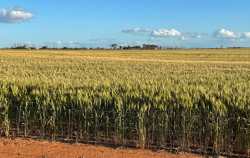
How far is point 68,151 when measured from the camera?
4973mm

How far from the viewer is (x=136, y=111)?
526cm

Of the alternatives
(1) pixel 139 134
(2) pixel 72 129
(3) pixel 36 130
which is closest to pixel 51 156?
(2) pixel 72 129

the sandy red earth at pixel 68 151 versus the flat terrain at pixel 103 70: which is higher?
the flat terrain at pixel 103 70

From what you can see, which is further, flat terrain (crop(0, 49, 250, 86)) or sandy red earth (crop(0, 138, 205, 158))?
flat terrain (crop(0, 49, 250, 86))

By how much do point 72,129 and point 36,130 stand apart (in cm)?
103

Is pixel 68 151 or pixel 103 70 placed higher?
pixel 103 70

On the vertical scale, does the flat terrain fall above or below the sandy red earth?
above

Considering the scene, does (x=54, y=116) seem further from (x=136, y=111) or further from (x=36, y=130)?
(x=136, y=111)

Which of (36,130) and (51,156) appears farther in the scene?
(36,130)

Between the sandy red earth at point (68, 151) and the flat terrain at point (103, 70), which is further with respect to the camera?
the flat terrain at point (103, 70)

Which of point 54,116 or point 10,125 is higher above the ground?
point 54,116

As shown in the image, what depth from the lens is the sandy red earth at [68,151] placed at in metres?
4.82

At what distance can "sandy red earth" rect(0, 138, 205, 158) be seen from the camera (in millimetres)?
4816

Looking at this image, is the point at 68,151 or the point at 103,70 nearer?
the point at 68,151
